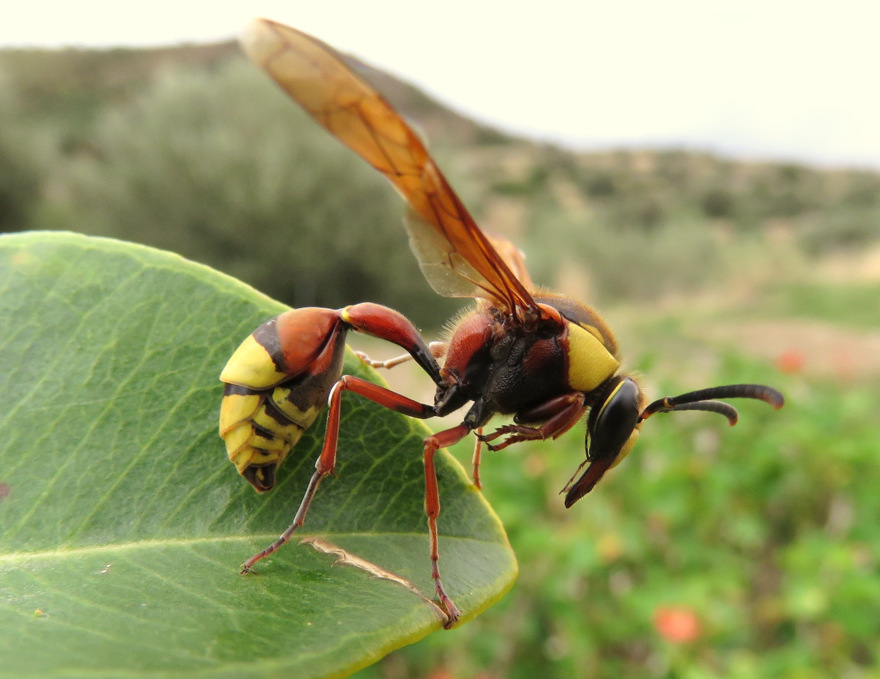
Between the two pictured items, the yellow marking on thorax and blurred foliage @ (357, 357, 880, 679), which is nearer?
the yellow marking on thorax

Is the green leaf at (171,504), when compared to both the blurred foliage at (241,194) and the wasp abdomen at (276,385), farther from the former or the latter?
the blurred foliage at (241,194)

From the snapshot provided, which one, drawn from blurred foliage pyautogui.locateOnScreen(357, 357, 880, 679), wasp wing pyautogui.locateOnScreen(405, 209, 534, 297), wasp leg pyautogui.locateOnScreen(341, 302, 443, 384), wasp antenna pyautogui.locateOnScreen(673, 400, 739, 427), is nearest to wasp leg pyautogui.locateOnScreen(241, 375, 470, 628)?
wasp leg pyautogui.locateOnScreen(341, 302, 443, 384)

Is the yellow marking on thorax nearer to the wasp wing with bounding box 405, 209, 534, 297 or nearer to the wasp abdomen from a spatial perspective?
the wasp wing with bounding box 405, 209, 534, 297

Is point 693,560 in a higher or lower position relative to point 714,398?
lower

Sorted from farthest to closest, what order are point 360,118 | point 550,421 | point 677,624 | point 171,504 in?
1. point 677,624
2. point 550,421
3. point 360,118
4. point 171,504

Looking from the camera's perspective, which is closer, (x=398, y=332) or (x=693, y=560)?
(x=398, y=332)

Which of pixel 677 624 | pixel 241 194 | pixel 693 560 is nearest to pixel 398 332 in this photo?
pixel 677 624

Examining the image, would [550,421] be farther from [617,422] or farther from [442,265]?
[442,265]
